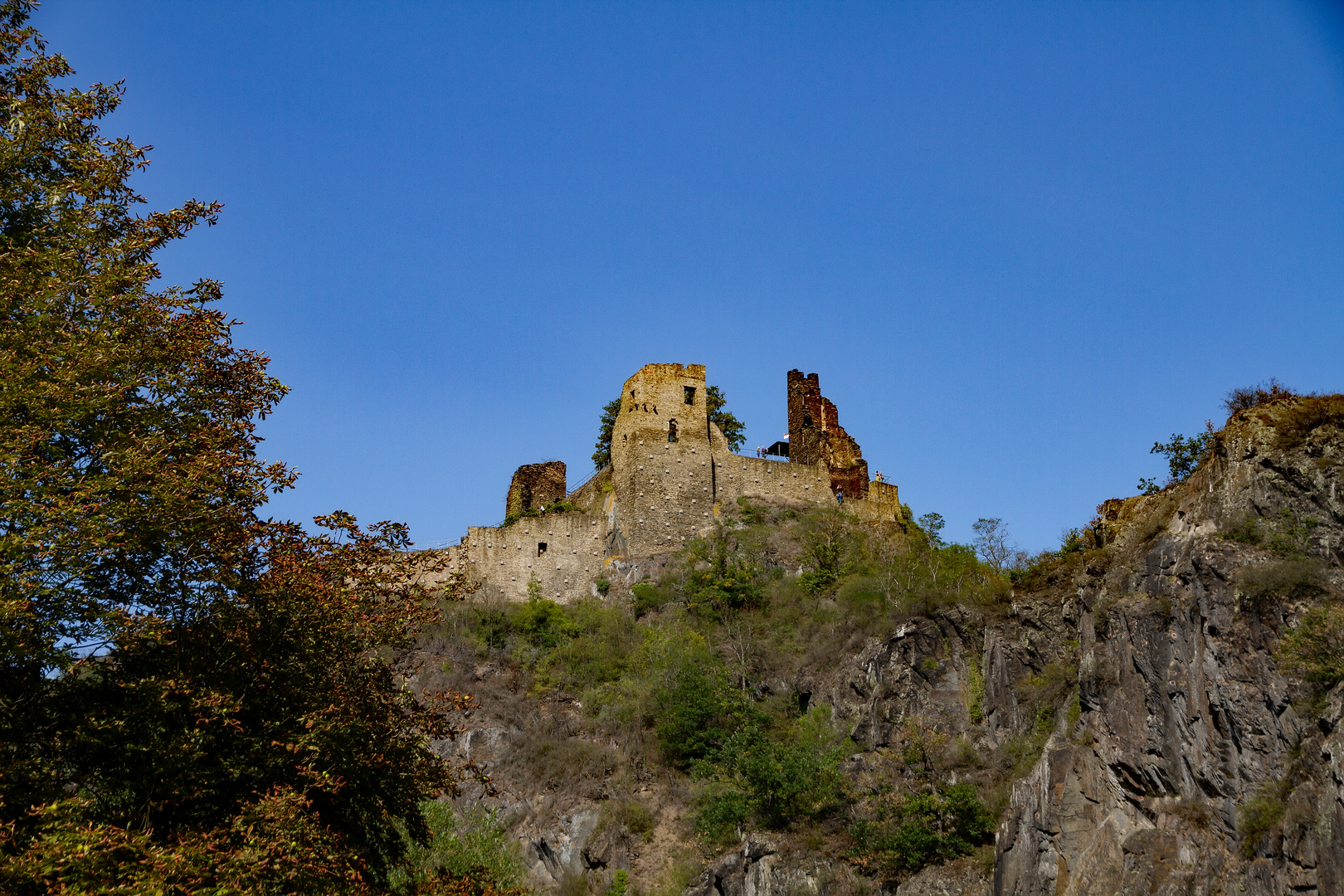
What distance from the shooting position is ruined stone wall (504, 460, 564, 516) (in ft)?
160

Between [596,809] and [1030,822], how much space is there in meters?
13.9

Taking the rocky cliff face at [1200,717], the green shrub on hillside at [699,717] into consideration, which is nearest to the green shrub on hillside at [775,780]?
the green shrub on hillside at [699,717]

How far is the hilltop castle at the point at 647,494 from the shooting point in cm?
4428

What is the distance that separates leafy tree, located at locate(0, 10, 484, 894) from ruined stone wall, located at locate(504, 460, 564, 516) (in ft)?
108

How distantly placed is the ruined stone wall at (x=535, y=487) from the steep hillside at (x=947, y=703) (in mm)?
6987

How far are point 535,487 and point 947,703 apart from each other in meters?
22.8

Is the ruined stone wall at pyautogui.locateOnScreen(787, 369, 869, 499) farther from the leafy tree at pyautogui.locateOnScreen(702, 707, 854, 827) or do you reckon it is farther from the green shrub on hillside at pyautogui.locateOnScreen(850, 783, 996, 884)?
the green shrub on hillside at pyautogui.locateOnScreen(850, 783, 996, 884)

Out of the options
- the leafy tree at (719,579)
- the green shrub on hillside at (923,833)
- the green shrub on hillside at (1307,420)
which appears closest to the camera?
the green shrub on hillside at (1307,420)

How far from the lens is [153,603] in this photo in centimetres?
Answer: 1355

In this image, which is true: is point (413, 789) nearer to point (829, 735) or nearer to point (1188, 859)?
point (1188, 859)

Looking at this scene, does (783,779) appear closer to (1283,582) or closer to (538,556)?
(1283,582)

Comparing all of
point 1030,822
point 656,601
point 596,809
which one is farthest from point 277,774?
point 656,601

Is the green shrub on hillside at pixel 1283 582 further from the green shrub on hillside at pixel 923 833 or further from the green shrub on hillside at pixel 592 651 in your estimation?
the green shrub on hillside at pixel 592 651

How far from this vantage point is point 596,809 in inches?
1347
